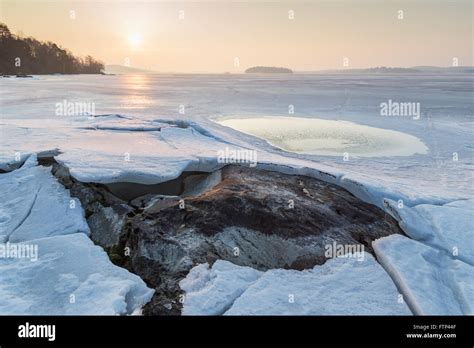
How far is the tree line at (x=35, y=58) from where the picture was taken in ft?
193

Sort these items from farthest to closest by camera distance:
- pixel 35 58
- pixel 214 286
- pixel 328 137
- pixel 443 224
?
pixel 35 58 → pixel 328 137 → pixel 443 224 → pixel 214 286

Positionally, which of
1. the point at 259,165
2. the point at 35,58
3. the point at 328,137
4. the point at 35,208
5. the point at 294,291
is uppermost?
the point at 35,58

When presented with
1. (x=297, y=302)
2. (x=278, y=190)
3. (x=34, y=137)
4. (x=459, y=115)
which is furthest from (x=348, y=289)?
(x=459, y=115)

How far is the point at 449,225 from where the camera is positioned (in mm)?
5320

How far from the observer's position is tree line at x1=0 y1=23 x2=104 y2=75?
58.7m

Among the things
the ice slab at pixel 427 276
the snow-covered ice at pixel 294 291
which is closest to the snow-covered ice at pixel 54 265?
the snow-covered ice at pixel 294 291

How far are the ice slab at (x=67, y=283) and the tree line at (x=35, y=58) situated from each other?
53.5 metres

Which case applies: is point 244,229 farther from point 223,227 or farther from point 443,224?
point 443,224

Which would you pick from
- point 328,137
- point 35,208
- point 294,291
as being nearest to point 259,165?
point 294,291

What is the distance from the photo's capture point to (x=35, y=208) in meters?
5.41

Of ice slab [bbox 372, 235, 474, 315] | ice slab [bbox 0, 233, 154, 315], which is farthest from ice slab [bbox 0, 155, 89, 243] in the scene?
ice slab [bbox 372, 235, 474, 315]

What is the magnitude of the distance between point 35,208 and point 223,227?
2.71 metres

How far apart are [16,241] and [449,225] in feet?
18.6

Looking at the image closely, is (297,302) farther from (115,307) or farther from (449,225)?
(449,225)
